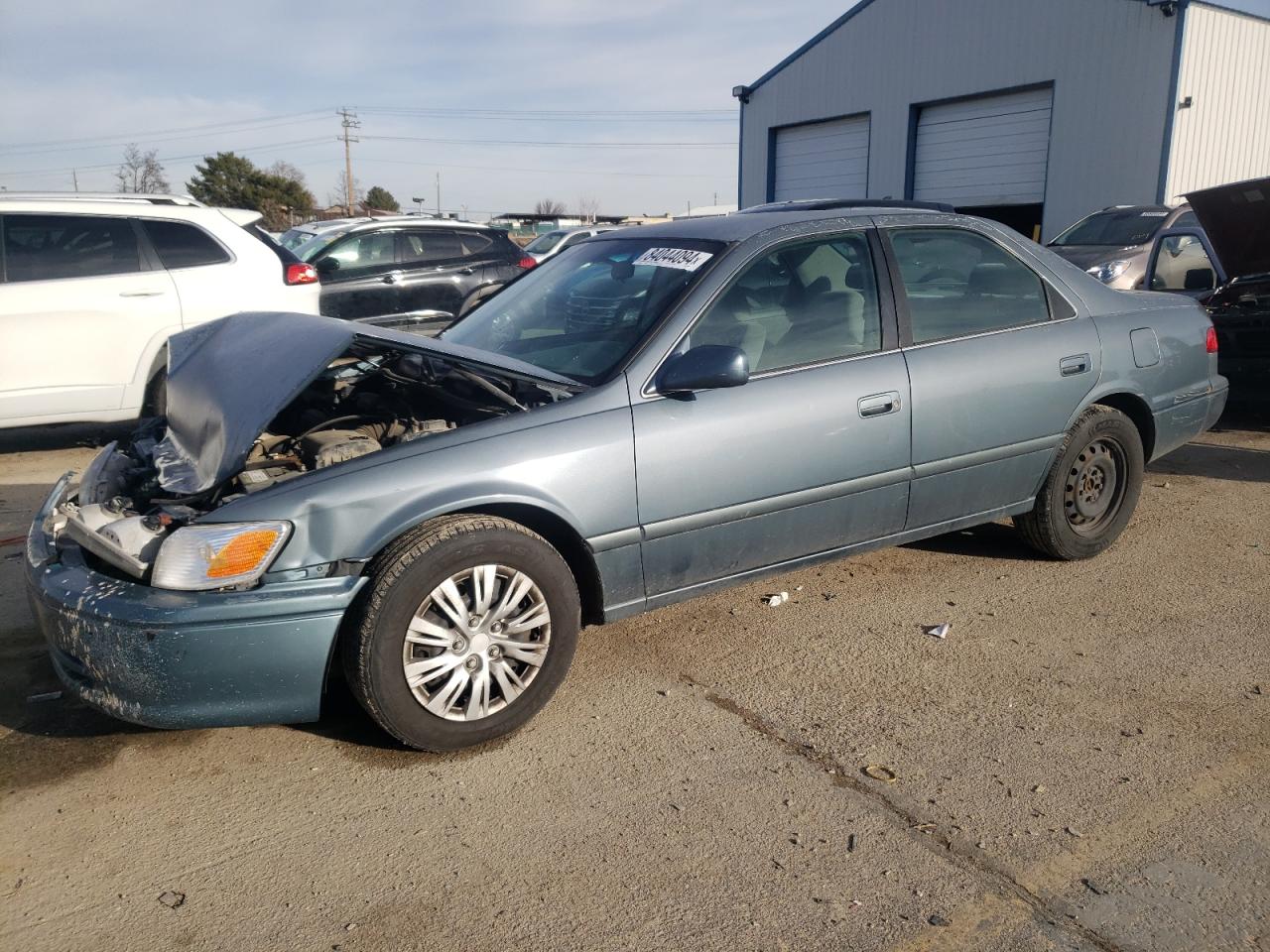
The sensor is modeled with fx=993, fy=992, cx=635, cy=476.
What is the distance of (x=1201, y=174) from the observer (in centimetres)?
1652

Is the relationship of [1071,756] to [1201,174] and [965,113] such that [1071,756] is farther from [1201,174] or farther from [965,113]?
[965,113]

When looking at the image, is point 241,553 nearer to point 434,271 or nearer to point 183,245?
point 183,245

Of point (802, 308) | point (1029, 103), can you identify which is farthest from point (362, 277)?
point (1029, 103)

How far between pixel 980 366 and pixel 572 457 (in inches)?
74.1

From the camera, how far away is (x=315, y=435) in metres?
3.61

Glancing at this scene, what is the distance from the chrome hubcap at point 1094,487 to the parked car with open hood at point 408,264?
732cm

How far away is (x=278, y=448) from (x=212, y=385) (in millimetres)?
320

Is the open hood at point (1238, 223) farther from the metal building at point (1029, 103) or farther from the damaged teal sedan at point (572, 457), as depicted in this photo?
the metal building at point (1029, 103)

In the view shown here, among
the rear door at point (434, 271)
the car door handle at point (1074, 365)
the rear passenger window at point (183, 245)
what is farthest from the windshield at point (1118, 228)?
the rear passenger window at point (183, 245)

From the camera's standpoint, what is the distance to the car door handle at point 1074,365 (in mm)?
4332

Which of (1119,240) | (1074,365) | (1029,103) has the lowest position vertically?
(1074,365)

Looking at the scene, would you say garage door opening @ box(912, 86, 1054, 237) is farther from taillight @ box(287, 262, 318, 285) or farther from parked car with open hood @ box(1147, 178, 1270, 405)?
taillight @ box(287, 262, 318, 285)

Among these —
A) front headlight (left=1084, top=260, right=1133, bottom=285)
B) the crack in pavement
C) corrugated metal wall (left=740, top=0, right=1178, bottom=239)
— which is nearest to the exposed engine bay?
the crack in pavement

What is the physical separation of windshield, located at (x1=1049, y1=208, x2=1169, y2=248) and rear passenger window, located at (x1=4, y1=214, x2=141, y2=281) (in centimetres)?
1041
